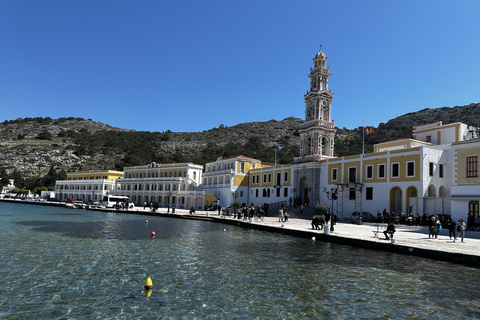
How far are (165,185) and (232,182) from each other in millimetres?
17110

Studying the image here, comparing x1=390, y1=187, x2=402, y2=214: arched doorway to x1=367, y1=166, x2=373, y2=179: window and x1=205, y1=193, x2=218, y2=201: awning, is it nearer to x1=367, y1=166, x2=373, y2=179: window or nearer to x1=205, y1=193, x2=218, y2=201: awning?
x1=367, y1=166, x2=373, y2=179: window

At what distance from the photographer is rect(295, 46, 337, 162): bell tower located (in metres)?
47.8

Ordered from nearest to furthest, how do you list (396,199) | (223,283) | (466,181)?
(223,283), (466,181), (396,199)

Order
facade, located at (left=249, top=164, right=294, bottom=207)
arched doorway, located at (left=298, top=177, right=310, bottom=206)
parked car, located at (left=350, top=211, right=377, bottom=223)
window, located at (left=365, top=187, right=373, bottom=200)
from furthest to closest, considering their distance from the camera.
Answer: facade, located at (left=249, top=164, right=294, bottom=207) < arched doorway, located at (left=298, top=177, right=310, bottom=206) < window, located at (left=365, top=187, right=373, bottom=200) < parked car, located at (left=350, top=211, right=377, bottom=223)

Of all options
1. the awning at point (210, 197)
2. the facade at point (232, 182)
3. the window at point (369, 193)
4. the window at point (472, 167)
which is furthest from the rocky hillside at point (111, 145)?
the window at point (472, 167)

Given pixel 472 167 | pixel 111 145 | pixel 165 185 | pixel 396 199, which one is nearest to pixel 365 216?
pixel 396 199

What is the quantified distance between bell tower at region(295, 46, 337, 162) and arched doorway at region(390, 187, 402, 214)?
38.4ft

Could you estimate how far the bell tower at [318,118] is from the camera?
157 feet

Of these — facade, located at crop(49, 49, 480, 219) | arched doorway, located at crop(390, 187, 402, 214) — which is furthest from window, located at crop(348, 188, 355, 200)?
arched doorway, located at crop(390, 187, 402, 214)

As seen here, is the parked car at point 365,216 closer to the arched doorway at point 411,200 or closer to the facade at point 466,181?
the arched doorway at point 411,200

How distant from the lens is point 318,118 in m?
48.7

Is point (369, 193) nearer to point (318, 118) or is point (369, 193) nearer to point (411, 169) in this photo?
point (411, 169)

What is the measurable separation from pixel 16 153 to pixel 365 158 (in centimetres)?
11829

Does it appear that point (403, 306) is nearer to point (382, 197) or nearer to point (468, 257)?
point (468, 257)
